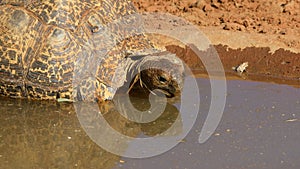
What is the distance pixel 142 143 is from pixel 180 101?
1.17 metres

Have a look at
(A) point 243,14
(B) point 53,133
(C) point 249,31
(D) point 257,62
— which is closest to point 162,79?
(B) point 53,133

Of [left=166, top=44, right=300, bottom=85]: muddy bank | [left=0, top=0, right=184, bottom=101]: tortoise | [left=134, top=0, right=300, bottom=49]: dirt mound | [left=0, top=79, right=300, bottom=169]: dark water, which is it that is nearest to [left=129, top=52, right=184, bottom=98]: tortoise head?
[left=0, top=0, right=184, bottom=101]: tortoise

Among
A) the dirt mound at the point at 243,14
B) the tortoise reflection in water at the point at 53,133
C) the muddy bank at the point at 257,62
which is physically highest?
the dirt mound at the point at 243,14

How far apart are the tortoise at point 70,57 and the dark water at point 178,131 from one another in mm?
208

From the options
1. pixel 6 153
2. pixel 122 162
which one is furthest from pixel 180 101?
pixel 6 153

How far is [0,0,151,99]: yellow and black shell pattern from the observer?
6855mm

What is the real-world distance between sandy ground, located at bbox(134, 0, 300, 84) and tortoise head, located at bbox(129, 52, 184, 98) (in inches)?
48.7

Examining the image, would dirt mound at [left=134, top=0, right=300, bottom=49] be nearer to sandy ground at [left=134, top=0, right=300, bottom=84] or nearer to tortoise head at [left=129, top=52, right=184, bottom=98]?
sandy ground at [left=134, top=0, right=300, bottom=84]

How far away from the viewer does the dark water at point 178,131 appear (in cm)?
562

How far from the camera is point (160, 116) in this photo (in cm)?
677

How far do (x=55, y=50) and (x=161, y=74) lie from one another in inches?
47.3

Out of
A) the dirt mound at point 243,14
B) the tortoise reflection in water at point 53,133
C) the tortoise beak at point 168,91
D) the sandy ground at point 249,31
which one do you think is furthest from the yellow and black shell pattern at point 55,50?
the dirt mound at point 243,14

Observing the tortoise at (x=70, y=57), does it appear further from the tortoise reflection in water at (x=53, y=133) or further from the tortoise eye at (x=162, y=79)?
the tortoise reflection in water at (x=53, y=133)

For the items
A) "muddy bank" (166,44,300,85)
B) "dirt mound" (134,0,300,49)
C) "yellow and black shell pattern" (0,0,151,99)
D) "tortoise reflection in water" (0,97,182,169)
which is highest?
"dirt mound" (134,0,300,49)
